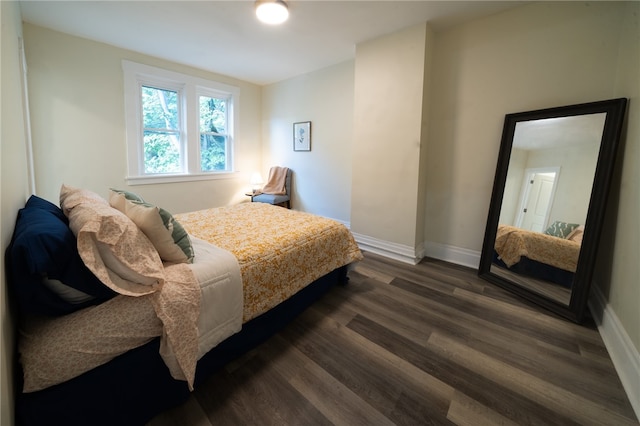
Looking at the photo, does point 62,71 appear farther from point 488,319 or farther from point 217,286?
point 488,319

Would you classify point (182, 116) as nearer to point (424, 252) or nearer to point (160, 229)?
point (160, 229)

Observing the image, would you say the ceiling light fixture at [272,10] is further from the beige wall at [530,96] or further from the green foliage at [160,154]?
the green foliage at [160,154]

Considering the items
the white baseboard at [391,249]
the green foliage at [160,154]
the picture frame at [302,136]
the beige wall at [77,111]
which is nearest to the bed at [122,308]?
the white baseboard at [391,249]

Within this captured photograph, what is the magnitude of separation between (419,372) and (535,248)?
164cm

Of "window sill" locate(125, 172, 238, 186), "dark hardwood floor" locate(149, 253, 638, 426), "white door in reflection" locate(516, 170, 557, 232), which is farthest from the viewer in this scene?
"window sill" locate(125, 172, 238, 186)

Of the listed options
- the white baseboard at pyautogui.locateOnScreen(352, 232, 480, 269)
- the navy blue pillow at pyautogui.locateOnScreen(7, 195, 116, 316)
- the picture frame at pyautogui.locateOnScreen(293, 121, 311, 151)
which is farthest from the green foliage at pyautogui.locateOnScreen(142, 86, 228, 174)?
the navy blue pillow at pyautogui.locateOnScreen(7, 195, 116, 316)

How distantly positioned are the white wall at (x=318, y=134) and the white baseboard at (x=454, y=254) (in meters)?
1.36

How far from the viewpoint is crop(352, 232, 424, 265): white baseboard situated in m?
2.99

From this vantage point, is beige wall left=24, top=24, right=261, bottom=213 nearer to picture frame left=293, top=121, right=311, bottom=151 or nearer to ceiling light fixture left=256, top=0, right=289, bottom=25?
picture frame left=293, top=121, right=311, bottom=151

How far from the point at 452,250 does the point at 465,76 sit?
1854mm

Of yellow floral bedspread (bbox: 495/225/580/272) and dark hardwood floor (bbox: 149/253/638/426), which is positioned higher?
yellow floral bedspread (bbox: 495/225/580/272)

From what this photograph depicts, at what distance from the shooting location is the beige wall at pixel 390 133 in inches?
109

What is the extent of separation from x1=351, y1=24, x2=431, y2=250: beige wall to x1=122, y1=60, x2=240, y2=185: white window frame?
8.14ft

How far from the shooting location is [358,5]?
2348mm
